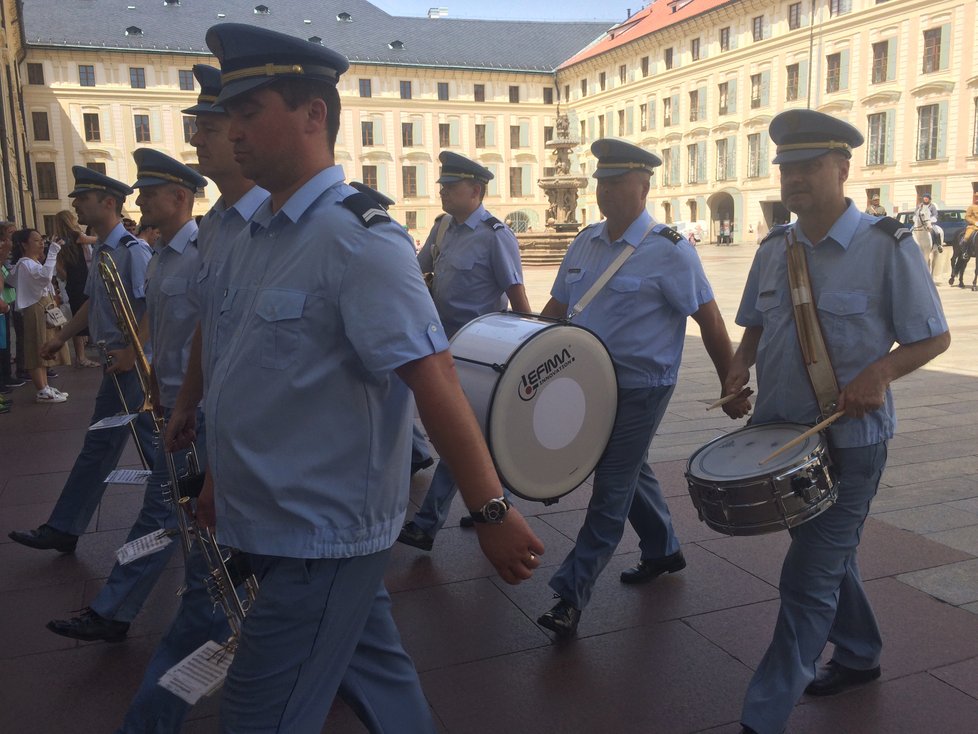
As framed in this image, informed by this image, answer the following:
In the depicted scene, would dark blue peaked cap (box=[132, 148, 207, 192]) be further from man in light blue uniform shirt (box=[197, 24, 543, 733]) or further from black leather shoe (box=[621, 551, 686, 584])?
black leather shoe (box=[621, 551, 686, 584])

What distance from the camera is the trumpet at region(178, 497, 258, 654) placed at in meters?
2.17

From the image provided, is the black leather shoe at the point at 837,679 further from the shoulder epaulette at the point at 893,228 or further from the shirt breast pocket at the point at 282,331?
the shirt breast pocket at the point at 282,331

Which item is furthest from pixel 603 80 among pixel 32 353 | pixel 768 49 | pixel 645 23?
pixel 32 353

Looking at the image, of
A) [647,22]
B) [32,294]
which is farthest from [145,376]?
[647,22]

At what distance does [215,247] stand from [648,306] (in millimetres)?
1864

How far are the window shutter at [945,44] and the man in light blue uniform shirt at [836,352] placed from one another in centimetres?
4433

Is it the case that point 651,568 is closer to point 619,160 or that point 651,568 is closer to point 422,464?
point 619,160

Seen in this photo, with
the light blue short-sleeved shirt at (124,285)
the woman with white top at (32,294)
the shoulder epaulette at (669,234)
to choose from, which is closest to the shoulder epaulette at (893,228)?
the shoulder epaulette at (669,234)

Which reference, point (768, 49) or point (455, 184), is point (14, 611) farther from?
point (768, 49)

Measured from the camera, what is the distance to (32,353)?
10.0 m

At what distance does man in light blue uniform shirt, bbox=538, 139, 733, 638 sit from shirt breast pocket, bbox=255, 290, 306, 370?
2020 millimetres

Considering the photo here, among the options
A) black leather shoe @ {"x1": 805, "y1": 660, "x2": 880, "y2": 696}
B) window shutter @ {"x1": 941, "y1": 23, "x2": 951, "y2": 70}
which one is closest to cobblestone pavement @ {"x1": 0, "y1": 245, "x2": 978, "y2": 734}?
black leather shoe @ {"x1": 805, "y1": 660, "x2": 880, "y2": 696}

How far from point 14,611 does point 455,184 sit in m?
3.30

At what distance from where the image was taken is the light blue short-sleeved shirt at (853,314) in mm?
2855
